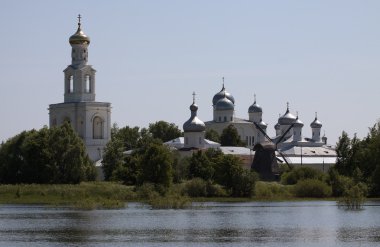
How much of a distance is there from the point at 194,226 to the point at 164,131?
87.8 m

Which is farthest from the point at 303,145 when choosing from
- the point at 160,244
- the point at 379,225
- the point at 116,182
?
the point at 160,244

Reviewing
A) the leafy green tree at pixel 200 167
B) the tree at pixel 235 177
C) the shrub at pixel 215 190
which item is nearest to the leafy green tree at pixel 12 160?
the shrub at pixel 215 190

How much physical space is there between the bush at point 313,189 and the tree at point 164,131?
178 feet

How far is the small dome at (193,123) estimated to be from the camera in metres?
119

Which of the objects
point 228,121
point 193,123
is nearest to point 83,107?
point 193,123

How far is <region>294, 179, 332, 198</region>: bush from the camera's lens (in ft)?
266

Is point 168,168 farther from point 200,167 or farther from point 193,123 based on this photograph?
point 193,123

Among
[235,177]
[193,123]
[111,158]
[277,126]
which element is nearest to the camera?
[235,177]

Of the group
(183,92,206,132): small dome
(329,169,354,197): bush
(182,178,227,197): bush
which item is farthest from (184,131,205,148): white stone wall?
(182,178,227,197): bush

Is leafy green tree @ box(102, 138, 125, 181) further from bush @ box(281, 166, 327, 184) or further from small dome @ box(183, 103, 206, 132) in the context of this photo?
small dome @ box(183, 103, 206, 132)

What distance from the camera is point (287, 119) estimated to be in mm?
150500

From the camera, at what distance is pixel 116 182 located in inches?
3305

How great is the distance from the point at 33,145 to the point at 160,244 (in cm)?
4128

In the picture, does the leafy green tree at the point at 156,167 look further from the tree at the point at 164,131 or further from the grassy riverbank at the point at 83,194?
the tree at the point at 164,131
